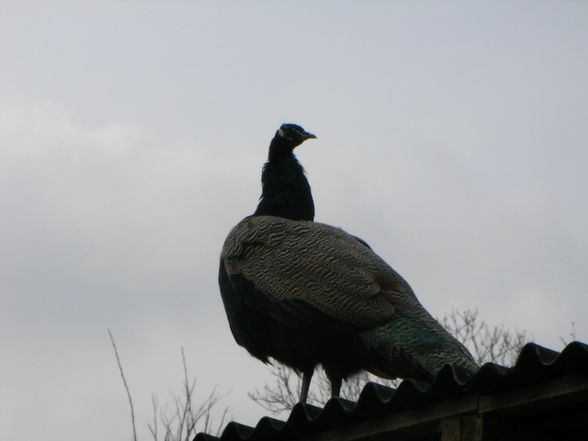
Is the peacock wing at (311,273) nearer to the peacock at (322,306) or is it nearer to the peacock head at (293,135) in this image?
the peacock at (322,306)

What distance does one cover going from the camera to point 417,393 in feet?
14.3

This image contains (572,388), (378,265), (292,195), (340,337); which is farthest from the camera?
(292,195)

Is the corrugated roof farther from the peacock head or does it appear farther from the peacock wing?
the peacock head

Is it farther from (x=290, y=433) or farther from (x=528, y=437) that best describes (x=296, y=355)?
(x=528, y=437)

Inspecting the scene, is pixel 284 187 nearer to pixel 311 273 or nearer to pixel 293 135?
pixel 293 135

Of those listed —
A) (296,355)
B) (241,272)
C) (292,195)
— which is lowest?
(296,355)

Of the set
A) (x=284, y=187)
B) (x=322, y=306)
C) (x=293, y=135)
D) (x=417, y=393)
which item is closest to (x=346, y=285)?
(x=322, y=306)

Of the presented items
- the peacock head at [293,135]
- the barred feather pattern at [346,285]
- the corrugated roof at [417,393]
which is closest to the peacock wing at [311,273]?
the barred feather pattern at [346,285]

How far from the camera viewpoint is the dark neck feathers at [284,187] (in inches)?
332

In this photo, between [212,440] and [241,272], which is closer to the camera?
[212,440]

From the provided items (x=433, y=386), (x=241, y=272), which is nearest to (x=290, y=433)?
(x=433, y=386)

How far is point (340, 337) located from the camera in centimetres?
702

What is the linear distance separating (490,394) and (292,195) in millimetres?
4388

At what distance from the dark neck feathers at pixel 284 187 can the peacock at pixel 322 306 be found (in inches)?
14.5
